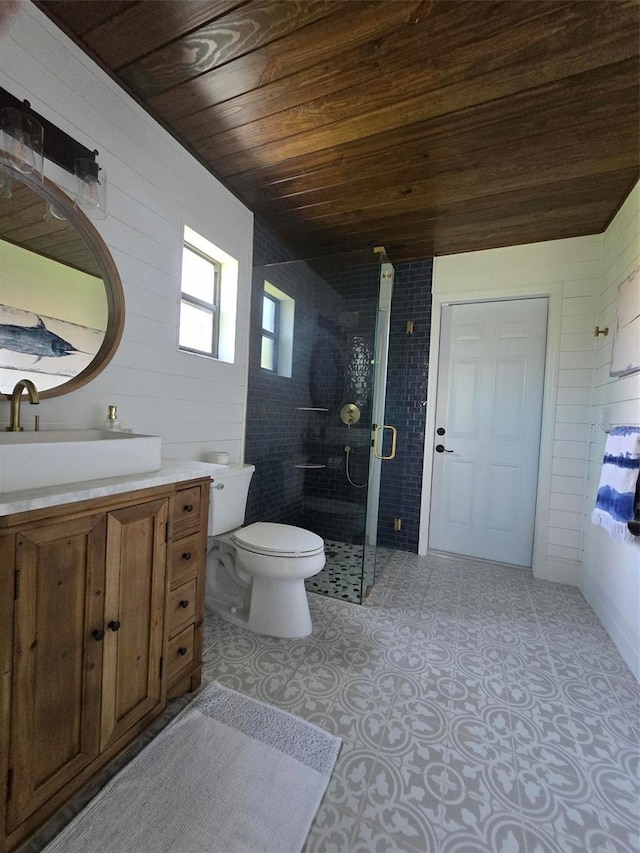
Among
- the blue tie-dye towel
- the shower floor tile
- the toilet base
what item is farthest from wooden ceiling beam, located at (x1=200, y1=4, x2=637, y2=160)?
the shower floor tile

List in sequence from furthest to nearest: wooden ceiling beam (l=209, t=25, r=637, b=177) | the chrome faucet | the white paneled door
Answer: the white paneled door < wooden ceiling beam (l=209, t=25, r=637, b=177) < the chrome faucet

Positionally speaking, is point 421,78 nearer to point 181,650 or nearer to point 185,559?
point 185,559

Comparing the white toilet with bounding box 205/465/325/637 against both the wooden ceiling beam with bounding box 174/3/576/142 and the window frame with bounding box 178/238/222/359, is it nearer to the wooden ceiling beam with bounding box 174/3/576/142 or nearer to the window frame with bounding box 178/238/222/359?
the window frame with bounding box 178/238/222/359

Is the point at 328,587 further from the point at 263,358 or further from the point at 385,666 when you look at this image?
the point at 263,358

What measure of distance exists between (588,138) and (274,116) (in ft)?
4.85

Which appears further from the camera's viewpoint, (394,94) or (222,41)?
(394,94)

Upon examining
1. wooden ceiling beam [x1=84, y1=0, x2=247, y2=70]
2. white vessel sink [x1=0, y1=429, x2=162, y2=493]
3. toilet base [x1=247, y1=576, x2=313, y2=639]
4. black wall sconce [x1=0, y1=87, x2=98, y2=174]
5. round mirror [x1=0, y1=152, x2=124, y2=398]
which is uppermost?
wooden ceiling beam [x1=84, y1=0, x2=247, y2=70]

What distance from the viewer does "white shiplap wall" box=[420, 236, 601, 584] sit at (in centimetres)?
251

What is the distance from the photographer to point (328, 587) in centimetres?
233

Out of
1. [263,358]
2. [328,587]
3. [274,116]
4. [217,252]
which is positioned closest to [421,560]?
[328,587]

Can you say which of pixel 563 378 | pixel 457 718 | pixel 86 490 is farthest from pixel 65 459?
pixel 563 378

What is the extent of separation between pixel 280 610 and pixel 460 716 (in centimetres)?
87

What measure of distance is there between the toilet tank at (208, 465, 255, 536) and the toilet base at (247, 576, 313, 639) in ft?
1.20

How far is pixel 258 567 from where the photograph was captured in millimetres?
1749
